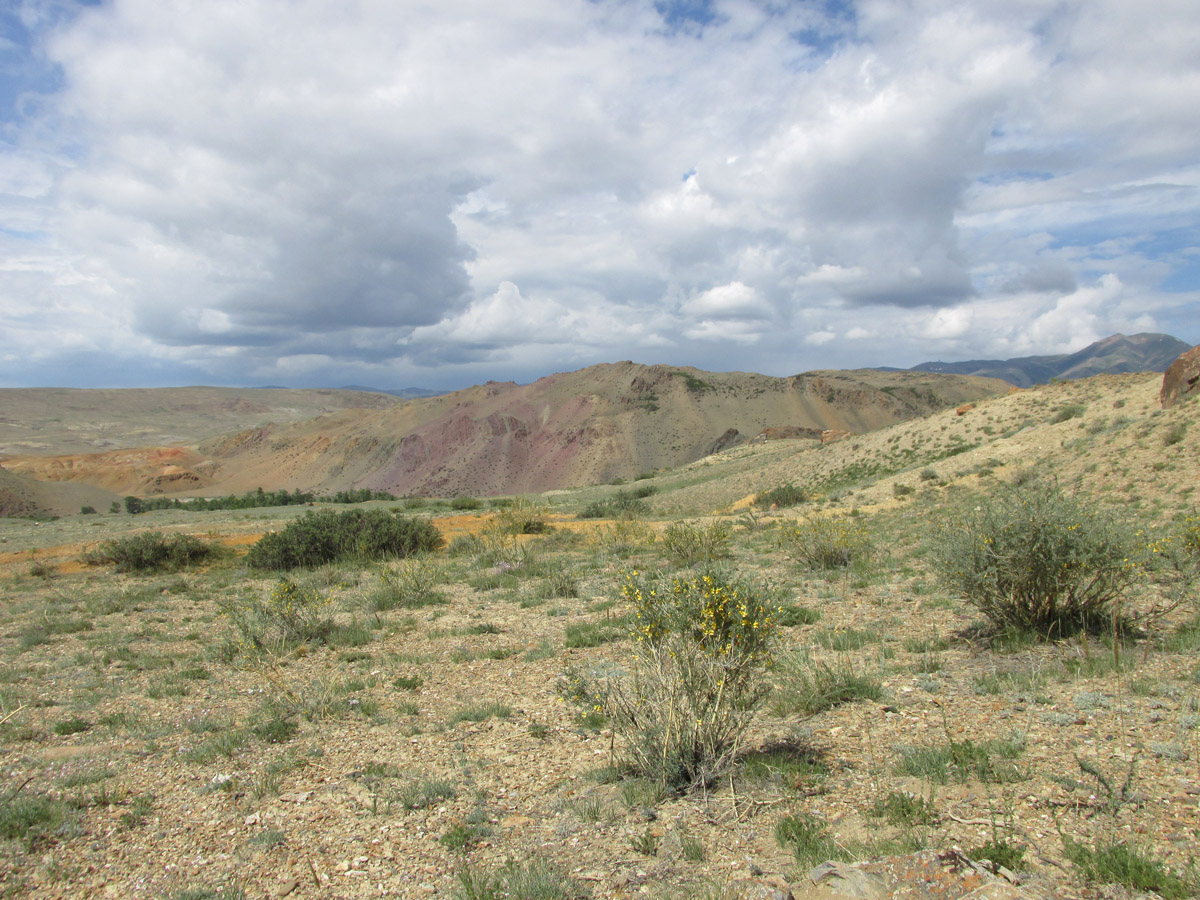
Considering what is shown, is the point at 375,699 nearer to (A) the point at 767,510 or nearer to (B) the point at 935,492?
(B) the point at 935,492

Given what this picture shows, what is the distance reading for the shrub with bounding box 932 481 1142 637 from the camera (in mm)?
6289

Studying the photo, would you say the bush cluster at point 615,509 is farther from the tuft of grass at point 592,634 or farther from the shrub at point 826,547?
the tuft of grass at point 592,634

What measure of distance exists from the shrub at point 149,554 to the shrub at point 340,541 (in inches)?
62.6

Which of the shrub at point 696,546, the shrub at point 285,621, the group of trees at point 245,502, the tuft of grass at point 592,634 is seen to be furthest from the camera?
the group of trees at point 245,502

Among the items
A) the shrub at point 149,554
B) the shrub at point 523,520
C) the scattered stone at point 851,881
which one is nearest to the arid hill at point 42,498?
the shrub at point 149,554

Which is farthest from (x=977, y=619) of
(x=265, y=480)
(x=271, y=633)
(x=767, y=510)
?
(x=265, y=480)

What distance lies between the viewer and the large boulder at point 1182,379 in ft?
57.7

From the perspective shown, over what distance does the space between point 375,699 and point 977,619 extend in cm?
706

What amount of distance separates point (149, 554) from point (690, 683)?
687 inches

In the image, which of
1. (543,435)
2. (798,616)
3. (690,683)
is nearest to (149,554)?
(798,616)

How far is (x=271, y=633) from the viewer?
9.45 m

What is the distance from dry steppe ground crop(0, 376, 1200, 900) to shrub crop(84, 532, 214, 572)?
537cm

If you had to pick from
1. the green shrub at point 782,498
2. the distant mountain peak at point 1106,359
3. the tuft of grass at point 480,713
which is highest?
the distant mountain peak at point 1106,359

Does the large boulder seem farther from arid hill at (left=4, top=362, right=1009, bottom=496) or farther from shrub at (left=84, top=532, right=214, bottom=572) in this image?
arid hill at (left=4, top=362, right=1009, bottom=496)
